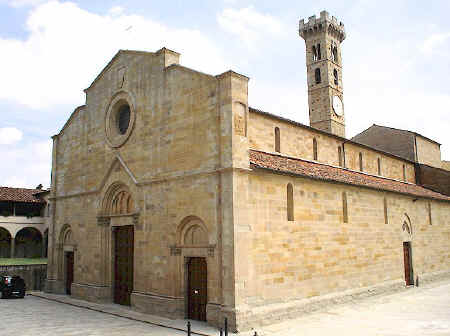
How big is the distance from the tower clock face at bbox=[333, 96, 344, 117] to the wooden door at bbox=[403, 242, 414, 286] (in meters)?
20.5

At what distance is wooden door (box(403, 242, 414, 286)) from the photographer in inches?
943

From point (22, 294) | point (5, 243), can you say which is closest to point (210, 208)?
point (22, 294)

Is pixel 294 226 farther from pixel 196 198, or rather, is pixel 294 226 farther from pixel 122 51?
pixel 122 51

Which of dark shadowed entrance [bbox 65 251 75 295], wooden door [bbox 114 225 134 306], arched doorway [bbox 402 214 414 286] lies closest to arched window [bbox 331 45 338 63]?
arched doorway [bbox 402 214 414 286]

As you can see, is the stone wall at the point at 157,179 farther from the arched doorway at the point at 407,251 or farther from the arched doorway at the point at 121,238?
the arched doorway at the point at 407,251

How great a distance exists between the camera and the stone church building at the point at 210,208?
1440cm

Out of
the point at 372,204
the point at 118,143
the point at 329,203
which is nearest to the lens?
the point at 329,203

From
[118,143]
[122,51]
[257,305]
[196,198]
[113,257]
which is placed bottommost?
[257,305]

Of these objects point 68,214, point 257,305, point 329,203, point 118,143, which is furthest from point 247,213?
point 68,214

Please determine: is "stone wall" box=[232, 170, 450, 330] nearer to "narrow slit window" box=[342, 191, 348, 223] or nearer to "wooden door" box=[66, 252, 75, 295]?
"narrow slit window" box=[342, 191, 348, 223]

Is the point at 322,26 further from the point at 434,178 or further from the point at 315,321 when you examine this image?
the point at 315,321

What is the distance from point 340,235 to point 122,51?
1372 centimetres

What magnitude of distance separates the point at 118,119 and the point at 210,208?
29.5 ft

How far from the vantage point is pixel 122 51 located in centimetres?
2034
